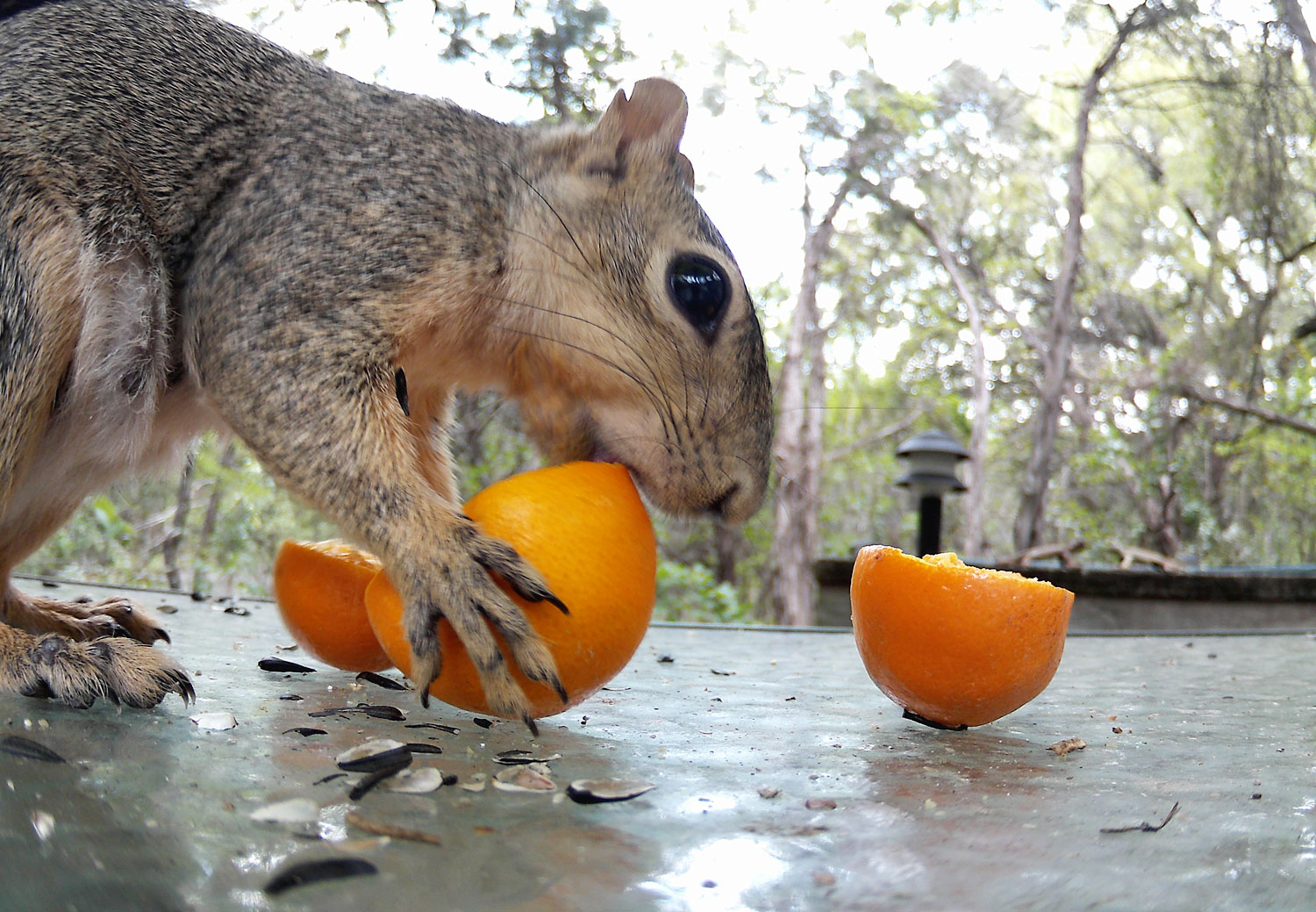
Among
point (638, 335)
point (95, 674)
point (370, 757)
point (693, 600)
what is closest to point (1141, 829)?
point (370, 757)

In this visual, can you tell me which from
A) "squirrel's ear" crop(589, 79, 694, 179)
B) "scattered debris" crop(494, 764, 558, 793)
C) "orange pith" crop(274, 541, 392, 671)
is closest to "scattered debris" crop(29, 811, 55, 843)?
"scattered debris" crop(494, 764, 558, 793)

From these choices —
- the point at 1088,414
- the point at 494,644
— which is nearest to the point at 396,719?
the point at 494,644

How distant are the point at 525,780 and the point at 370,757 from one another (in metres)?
0.14

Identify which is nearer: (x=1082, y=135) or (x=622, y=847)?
(x=622, y=847)

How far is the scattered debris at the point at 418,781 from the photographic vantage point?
Result: 81 cm

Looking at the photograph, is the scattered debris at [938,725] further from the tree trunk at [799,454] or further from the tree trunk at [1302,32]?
the tree trunk at [1302,32]

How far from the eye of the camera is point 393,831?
685 millimetres

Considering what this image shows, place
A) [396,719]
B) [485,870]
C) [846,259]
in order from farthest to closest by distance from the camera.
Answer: [846,259] → [396,719] → [485,870]

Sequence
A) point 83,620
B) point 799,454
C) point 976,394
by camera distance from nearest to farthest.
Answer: point 83,620 → point 799,454 → point 976,394

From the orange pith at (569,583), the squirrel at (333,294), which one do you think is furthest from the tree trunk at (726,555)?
the orange pith at (569,583)

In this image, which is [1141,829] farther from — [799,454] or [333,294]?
[799,454]

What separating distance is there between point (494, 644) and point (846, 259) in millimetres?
9928

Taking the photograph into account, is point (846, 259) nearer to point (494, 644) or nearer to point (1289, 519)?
point (1289, 519)

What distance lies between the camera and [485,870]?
63 cm
